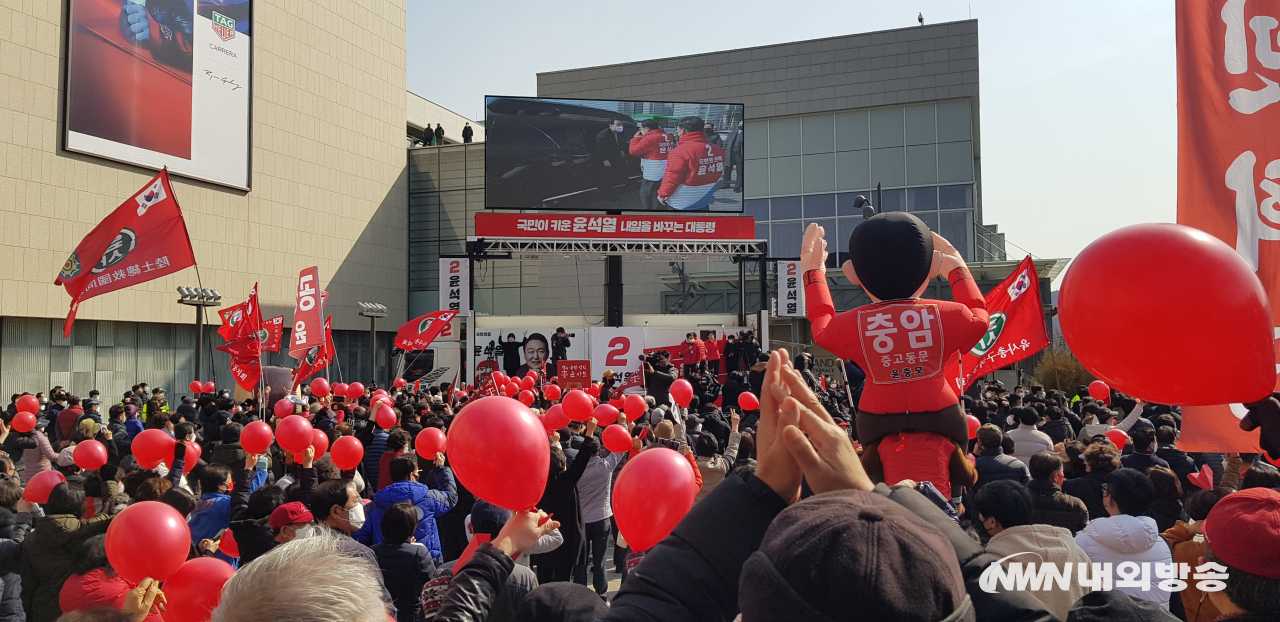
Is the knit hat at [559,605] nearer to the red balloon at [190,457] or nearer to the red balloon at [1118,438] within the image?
the red balloon at [190,457]

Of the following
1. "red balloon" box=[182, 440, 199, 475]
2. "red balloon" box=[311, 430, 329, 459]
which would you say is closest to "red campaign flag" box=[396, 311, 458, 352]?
"red balloon" box=[182, 440, 199, 475]

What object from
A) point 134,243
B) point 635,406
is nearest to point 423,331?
point 134,243

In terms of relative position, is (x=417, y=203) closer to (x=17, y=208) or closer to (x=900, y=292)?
(x=17, y=208)

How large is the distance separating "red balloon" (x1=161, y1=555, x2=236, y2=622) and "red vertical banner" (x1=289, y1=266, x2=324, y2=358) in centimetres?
908

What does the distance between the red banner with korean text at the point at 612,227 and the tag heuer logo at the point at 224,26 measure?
11.0 metres

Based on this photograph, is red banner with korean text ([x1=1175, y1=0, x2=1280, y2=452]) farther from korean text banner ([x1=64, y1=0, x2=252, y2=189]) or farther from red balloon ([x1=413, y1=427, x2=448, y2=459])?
korean text banner ([x1=64, y1=0, x2=252, y2=189])

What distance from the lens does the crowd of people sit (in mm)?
1181

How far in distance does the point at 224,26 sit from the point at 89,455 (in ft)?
81.8

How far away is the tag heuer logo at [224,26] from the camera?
2659 centimetres

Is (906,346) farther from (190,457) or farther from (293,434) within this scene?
(190,457)

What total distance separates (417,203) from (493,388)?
25.9 m

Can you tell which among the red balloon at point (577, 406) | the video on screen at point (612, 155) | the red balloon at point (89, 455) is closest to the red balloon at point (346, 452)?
the red balloon at point (89, 455)

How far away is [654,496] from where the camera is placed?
284 centimetres

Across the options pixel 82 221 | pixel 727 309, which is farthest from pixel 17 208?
pixel 727 309
